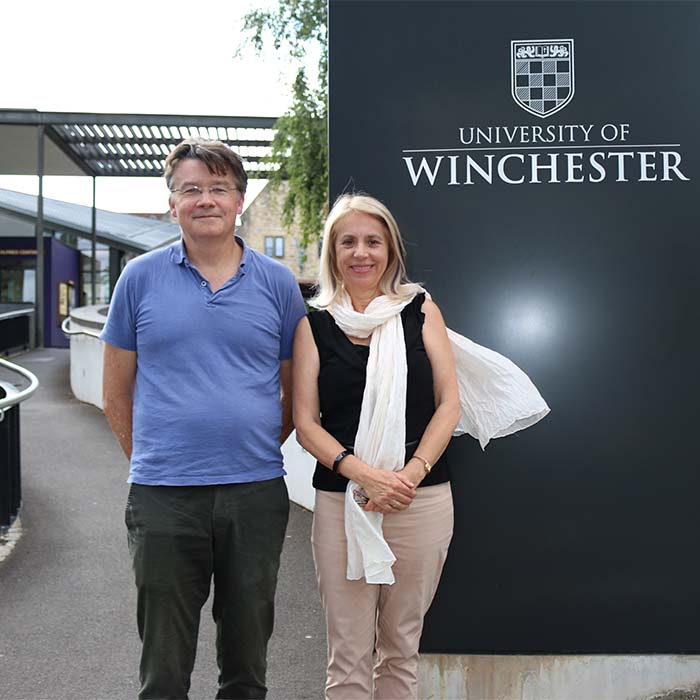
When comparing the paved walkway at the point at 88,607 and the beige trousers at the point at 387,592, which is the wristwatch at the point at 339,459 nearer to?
the beige trousers at the point at 387,592

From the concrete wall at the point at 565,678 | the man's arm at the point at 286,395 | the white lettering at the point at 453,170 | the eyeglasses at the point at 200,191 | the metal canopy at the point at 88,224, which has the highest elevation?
the metal canopy at the point at 88,224

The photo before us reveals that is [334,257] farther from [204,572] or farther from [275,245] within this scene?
[275,245]

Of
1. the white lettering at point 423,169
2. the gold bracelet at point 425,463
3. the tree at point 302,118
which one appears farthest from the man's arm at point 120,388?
the tree at point 302,118

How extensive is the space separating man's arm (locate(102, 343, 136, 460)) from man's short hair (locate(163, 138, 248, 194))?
1.65 ft

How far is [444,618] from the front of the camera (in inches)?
116

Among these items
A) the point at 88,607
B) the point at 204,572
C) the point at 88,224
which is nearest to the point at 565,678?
the point at 204,572

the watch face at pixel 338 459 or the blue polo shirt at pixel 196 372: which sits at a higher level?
the blue polo shirt at pixel 196 372

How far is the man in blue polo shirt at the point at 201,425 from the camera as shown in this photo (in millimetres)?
2211

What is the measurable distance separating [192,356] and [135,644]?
2.07 m

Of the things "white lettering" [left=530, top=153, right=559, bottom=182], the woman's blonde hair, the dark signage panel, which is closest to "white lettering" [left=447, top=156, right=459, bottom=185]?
the dark signage panel

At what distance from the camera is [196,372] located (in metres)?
2.21

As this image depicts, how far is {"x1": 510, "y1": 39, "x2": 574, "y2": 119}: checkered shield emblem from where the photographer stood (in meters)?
2.82

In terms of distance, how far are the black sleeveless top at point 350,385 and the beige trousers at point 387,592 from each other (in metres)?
0.07

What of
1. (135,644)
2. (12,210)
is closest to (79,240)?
(12,210)
